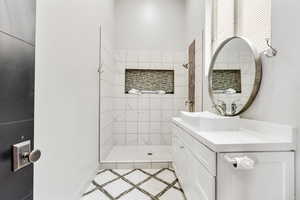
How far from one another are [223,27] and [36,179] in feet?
7.55

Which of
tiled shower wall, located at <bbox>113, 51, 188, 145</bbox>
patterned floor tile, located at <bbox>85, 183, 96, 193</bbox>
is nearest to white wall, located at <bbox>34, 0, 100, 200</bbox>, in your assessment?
patterned floor tile, located at <bbox>85, 183, 96, 193</bbox>

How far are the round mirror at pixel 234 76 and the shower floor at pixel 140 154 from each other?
142 cm

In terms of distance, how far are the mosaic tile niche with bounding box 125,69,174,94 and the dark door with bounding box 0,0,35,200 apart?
121 inches

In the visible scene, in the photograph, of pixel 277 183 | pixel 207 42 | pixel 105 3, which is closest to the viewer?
pixel 277 183

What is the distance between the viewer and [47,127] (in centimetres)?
123

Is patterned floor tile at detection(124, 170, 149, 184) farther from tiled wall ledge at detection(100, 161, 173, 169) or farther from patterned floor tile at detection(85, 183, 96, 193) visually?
patterned floor tile at detection(85, 183, 96, 193)

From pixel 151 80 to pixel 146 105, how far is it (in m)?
0.57

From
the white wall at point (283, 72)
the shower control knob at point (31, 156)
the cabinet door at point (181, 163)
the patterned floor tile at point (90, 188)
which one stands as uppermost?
the white wall at point (283, 72)

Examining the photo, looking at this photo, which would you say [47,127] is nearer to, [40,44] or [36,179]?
[36,179]

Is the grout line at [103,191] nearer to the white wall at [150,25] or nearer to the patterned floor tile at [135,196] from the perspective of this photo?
the patterned floor tile at [135,196]

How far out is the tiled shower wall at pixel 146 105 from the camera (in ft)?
12.2

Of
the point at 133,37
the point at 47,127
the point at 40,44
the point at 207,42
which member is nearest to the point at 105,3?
the point at 133,37

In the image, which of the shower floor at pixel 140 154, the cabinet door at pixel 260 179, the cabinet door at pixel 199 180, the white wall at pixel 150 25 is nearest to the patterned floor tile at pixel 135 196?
the cabinet door at pixel 199 180

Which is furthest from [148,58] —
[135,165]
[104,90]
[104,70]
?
[135,165]
